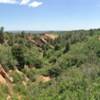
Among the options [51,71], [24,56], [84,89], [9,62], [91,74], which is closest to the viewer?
[84,89]

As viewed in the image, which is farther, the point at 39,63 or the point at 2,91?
the point at 39,63

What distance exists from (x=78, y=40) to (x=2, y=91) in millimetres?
88206

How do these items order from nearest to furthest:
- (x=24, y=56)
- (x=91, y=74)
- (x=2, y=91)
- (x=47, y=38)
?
(x=2, y=91), (x=91, y=74), (x=24, y=56), (x=47, y=38)

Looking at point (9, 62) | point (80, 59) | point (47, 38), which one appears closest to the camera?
point (9, 62)

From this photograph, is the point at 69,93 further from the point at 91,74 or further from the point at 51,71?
the point at 51,71

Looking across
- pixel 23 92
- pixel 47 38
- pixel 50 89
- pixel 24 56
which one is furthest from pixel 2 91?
pixel 47 38

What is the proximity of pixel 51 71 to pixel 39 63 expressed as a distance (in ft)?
35.5

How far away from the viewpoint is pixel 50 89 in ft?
156

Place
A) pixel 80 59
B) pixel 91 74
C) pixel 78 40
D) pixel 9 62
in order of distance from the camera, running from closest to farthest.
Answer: pixel 91 74 → pixel 9 62 → pixel 80 59 → pixel 78 40

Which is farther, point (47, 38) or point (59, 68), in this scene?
point (47, 38)

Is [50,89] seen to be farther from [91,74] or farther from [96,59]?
[96,59]

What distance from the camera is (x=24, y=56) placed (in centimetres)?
7444

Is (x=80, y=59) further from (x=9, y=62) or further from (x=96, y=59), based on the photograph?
(x=9, y=62)

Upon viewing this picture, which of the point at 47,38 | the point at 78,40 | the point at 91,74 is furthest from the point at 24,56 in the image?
the point at 47,38
